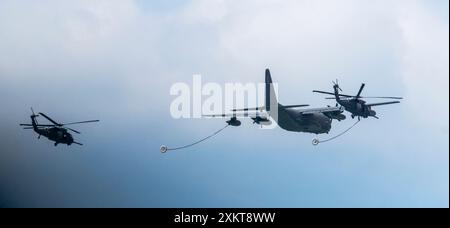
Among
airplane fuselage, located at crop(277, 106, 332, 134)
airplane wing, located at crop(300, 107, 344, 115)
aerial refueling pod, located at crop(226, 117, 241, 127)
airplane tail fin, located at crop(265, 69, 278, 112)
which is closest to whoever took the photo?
aerial refueling pod, located at crop(226, 117, 241, 127)

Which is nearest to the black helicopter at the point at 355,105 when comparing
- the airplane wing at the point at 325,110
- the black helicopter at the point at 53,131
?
the airplane wing at the point at 325,110

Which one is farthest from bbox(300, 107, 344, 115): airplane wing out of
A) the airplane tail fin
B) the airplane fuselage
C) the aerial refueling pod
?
the aerial refueling pod

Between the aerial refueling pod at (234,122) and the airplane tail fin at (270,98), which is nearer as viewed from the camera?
the aerial refueling pod at (234,122)

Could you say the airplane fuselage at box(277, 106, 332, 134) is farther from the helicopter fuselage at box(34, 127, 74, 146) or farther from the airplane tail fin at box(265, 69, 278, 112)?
the helicopter fuselage at box(34, 127, 74, 146)

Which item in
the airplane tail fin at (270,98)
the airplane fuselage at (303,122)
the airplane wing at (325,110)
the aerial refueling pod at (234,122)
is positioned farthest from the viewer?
the airplane wing at (325,110)

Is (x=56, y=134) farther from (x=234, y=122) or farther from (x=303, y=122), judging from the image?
(x=303, y=122)

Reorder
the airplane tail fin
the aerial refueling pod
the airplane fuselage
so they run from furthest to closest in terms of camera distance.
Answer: the airplane fuselage → the airplane tail fin → the aerial refueling pod

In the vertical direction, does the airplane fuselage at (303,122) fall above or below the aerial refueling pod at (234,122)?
above

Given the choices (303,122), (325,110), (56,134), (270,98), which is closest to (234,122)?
(270,98)

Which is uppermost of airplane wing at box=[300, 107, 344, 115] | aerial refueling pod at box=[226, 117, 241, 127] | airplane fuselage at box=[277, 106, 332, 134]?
airplane wing at box=[300, 107, 344, 115]

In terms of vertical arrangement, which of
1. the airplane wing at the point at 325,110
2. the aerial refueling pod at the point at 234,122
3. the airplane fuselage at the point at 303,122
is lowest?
the aerial refueling pod at the point at 234,122

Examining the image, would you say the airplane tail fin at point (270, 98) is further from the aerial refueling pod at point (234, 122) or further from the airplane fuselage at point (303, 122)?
the aerial refueling pod at point (234, 122)
